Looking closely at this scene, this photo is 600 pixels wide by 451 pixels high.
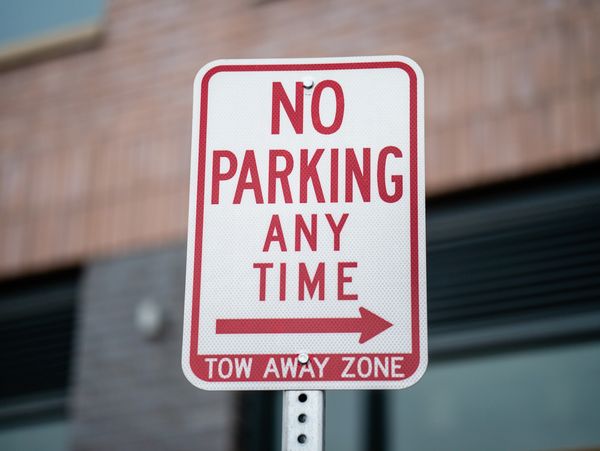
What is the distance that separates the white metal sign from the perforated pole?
0.03 metres

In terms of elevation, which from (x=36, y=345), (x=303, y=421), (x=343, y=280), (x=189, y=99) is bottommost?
(x=303, y=421)

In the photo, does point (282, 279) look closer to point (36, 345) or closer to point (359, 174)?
point (359, 174)

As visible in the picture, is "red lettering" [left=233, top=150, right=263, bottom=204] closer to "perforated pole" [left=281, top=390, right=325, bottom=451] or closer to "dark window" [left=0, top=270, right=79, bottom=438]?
"perforated pole" [left=281, top=390, right=325, bottom=451]

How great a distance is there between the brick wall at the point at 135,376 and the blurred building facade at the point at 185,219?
11 millimetres

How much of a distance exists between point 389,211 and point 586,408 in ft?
10.9

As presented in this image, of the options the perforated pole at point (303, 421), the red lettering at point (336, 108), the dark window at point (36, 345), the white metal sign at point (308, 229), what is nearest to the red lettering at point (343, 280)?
the white metal sign at point (308, 229)

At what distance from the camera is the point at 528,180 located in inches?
240

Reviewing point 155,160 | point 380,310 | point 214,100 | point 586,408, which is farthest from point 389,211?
point 155,160

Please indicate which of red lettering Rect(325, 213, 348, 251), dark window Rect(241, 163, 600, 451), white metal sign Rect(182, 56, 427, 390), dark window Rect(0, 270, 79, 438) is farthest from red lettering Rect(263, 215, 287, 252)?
dark window Rect(0, 270, 79, 438)

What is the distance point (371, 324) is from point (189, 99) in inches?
185

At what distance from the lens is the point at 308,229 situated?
2.73 meters

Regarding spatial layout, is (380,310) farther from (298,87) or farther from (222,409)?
(222,409)

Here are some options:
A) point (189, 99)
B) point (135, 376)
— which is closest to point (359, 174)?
point (135, 376)

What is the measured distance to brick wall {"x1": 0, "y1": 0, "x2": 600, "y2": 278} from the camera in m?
6.06
